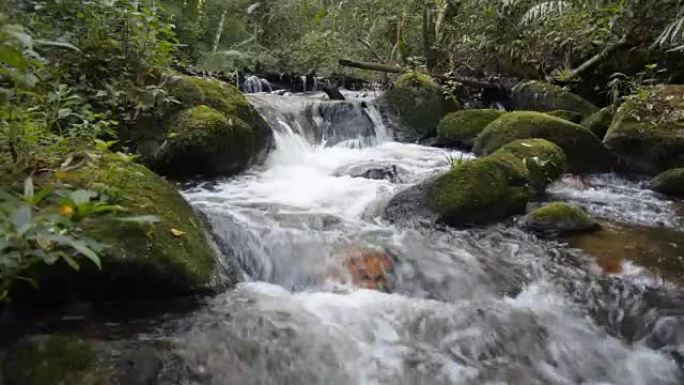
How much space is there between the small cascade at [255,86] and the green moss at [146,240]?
8008 mm

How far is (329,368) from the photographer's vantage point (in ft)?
9.43

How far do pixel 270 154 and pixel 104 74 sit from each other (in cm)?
251

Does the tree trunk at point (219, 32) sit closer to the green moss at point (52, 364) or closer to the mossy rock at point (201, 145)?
the mossy rock at point (201, 145)

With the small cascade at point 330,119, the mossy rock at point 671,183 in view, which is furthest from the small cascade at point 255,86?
the mossy rock at point 671,183

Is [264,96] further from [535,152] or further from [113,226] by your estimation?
[113,226]

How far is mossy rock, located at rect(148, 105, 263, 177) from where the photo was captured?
5.63 metres

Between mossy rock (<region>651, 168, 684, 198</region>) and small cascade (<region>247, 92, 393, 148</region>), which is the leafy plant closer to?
mossy rock (<region>651, 168, 684, 198</region>)

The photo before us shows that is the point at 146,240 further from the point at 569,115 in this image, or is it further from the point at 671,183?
the point at 569,115

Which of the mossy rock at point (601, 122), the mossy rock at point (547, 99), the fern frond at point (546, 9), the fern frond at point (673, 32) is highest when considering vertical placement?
the fern frond at point (546, 9)

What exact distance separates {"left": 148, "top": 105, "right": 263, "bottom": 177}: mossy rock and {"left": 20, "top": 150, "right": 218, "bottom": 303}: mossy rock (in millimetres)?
2051

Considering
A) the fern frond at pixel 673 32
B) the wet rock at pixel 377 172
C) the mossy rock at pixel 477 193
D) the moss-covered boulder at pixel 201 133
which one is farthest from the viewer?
the wet rock at pixel 377 172

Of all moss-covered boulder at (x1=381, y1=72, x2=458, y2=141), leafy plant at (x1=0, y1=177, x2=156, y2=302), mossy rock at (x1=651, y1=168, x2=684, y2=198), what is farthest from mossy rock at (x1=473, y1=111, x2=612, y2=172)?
leafy plant at (x1=0, y1=177, x2=156, y2=302)

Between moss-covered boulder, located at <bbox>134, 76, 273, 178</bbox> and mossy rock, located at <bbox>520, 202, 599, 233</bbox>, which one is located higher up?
moss-covered boulder, located at <bbox>134, 76, 273, 178</bbox>

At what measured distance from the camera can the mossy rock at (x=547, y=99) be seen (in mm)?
9188
